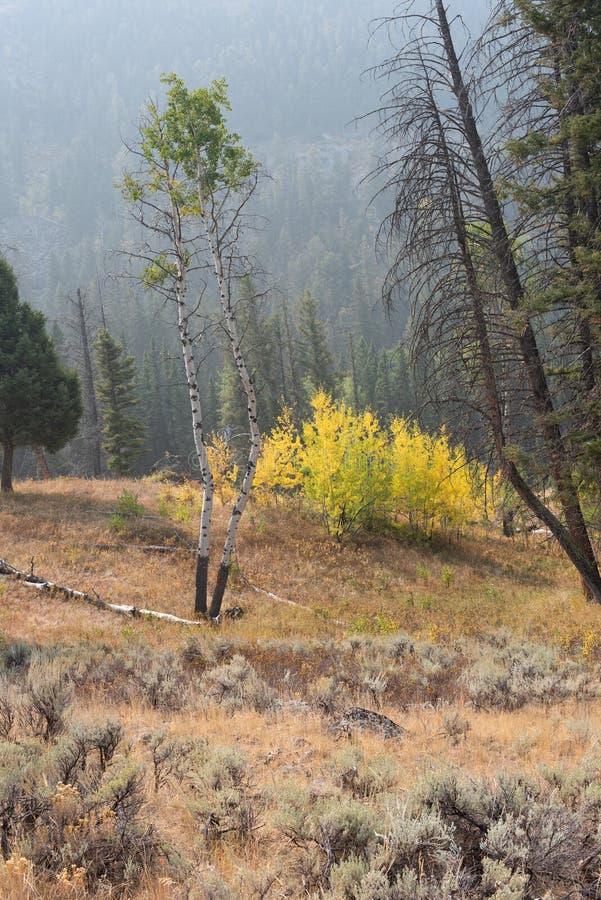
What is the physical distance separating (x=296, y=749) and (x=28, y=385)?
20.3 meters

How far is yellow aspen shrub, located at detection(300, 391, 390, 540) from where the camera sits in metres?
20.3

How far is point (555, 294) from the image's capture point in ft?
23.6

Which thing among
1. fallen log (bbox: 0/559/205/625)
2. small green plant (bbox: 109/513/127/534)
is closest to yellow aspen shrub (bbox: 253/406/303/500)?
small green plant (bbox: 109/513/127/534)

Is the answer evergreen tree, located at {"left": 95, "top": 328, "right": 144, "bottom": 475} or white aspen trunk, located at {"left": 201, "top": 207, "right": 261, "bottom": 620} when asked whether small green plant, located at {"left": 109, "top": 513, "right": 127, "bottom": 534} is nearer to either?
white aspen trunk, located at {"left": 201, "top": 207, "right": 261, "bottom": 620}

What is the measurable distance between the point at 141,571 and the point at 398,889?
13.8 meters

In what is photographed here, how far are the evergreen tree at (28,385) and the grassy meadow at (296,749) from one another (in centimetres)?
996

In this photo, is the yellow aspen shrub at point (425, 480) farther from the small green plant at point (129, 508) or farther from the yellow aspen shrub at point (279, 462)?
the small green plant at point (129, 508)

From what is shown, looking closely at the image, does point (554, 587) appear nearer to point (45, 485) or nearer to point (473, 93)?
point (473, 93)

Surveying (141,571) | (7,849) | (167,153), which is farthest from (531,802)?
(141,571)

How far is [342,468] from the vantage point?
20312mm

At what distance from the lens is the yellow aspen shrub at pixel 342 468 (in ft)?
66.5

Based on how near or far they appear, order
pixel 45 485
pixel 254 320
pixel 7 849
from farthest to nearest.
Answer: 1. pixel 254 320
2. pixel 45 485
3. pixel 7 849

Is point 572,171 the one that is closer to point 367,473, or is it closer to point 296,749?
point 296,749

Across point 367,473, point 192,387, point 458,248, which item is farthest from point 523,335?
point 367,473
